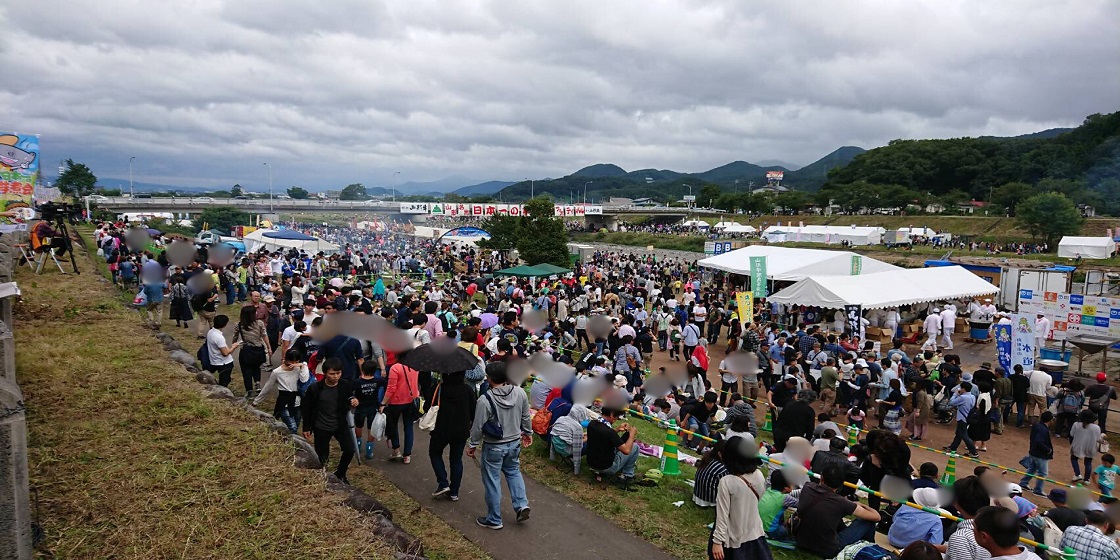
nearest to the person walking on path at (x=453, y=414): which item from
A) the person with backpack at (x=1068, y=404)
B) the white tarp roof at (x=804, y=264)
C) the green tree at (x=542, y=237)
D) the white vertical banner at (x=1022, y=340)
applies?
the person with backpack at (x=1068, y=404)

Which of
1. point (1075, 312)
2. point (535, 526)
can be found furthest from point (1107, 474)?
point (1075, 312)

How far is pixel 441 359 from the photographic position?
4.61 m

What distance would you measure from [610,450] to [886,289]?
42.0 feet

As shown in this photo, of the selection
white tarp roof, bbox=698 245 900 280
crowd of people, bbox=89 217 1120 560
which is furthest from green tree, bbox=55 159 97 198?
white tarp roof, bbox=698 245 900 280

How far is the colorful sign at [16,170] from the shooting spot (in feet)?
25.3

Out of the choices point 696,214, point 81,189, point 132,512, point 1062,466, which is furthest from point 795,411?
point 696,214

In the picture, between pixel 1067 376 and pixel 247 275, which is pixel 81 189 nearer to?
pixel 247 275

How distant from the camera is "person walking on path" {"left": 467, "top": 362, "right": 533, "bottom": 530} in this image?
438 centimetres

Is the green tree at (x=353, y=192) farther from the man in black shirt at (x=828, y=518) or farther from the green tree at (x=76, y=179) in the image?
the man in black shirt at (x=828, y=518)

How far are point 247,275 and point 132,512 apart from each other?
14218 mm

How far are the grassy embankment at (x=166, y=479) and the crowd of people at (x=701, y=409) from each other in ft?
2.09

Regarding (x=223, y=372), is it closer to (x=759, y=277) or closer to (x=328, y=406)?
(x=328, y=406)

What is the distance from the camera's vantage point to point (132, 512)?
3.31 metres

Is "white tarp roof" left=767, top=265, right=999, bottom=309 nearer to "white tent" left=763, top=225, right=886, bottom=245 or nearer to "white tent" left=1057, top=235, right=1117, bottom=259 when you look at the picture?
"white tent" left=1057, top=235, right=1117, bottom=259
